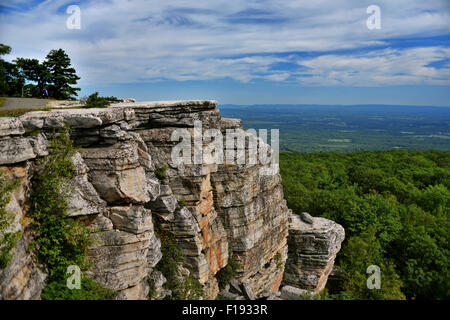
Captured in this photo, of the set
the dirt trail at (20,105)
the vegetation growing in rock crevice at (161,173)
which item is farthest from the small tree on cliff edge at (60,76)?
the vegetation growing in rock crevice at (161,173)

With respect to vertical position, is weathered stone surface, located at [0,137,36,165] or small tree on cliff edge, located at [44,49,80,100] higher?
small tree on cliff edge, located at [44,49,80,100]

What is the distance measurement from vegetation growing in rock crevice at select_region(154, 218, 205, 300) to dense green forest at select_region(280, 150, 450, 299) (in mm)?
12910

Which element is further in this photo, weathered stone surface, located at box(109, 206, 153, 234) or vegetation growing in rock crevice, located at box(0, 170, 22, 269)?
weathered stone surface, located at box(109, 206, 153, 234)

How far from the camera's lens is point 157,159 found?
19672 mm

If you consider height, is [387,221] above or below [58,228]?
below

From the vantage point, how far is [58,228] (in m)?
13.4

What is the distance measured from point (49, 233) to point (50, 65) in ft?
83.1

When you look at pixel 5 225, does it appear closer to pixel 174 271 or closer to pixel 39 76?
pixel 174 271

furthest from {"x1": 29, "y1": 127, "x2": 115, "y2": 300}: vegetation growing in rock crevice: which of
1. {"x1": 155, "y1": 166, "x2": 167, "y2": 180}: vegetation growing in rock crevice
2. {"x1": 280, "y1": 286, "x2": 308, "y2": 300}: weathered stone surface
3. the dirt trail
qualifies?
{"x1": 280, "y1": 286, "x2": 308, "y2": 300}: weathered stone surface

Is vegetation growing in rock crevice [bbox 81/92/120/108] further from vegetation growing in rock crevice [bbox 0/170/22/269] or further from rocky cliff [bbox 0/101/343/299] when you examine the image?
vegetation growing in rock crevice [bbox 0/170/22/269]

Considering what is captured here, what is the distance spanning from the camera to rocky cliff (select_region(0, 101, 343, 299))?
12.9 m

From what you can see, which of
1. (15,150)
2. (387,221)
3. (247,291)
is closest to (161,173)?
(15,150)

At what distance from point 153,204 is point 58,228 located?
6.10 m
